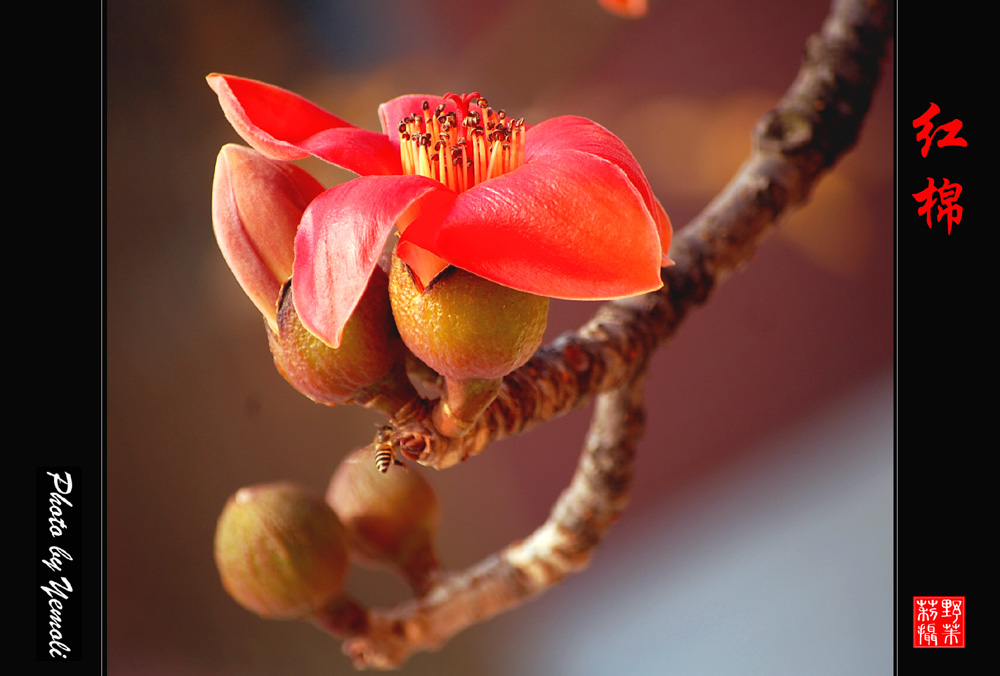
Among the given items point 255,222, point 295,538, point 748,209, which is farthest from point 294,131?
point 748,209

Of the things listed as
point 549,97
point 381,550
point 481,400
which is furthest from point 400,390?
point 549,97

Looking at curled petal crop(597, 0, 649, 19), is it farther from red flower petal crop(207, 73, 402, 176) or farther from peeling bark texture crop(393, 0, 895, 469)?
red flower petal crop(207, 73, 402, 176)

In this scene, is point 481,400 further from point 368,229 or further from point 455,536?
point 455,536

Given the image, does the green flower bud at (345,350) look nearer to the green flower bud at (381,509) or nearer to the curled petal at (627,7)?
the green flower bud at (381,509)

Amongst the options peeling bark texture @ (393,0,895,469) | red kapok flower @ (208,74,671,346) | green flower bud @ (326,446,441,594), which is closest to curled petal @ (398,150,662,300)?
red kapok flower @ (208,74,671,346)
